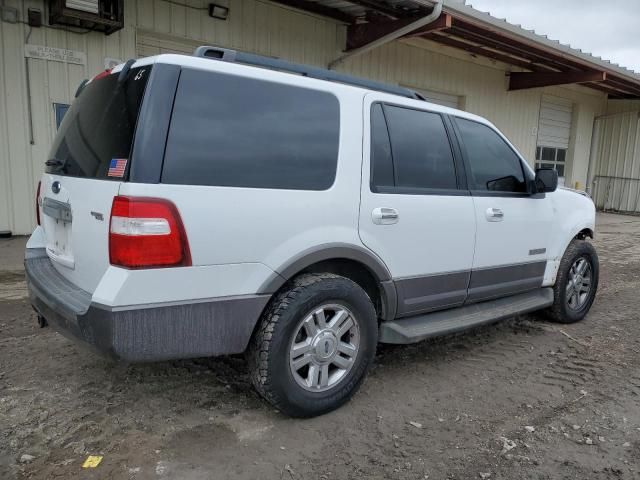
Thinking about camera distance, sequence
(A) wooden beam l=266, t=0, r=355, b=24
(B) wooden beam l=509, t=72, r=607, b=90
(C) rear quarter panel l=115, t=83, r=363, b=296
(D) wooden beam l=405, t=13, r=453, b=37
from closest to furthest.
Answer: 1. (C) rear quarter panel l=115, t=83, r=363, b=296
2. (D) wooden beam l=405, t=13, r=453, b=37
3. (A) wooden beam l=266, t=0, r=355, b=24
4. (B) wooden beam l=509, t=72, r=607, b=90

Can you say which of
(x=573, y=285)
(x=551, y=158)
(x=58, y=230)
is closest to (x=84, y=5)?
(x=58, y=230)

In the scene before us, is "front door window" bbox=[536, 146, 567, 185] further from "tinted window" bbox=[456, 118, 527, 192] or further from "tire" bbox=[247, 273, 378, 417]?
"tire" bbox=[247, 273, 378, 417]

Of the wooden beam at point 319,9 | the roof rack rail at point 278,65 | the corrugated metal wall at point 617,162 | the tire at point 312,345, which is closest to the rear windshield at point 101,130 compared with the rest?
the roof rack rail at point 278,65

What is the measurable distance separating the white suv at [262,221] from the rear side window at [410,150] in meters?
0.01

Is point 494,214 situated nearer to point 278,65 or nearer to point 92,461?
point 278,65

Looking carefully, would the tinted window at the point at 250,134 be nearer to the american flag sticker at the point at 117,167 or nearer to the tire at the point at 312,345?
the american flag sticker at the point at 117,167

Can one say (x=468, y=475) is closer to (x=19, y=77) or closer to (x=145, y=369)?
(x=145, y=369)

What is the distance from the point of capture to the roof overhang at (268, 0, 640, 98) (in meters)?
8.72

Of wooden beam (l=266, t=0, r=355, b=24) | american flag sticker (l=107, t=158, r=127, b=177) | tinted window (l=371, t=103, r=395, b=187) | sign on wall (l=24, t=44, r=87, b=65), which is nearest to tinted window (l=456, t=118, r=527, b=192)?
tinted window (l=371, t=103, r=395, b=187)

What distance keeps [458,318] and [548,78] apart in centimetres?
1145

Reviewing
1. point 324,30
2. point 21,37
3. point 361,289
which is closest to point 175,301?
point 361,289

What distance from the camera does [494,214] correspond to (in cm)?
404

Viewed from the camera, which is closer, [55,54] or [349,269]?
[349,269]

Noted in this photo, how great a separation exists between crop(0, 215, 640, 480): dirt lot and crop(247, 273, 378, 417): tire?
17cm
